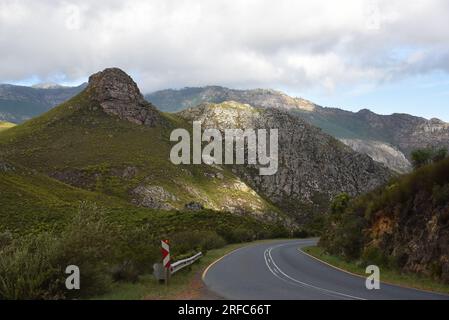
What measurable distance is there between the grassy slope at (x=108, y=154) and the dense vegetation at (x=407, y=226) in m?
68.1

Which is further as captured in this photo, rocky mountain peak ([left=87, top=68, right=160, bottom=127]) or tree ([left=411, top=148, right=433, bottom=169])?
rocky mountain peak ([left=87, top=68, right=160, bottom=127])

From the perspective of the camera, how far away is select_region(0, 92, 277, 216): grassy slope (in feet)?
320

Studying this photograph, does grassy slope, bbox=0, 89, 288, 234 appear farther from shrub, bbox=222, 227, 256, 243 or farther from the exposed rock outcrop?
shrub, bbox=222, 227, 256, 243

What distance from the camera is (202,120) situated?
158375 mm

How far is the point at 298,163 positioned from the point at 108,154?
6273 centimetres

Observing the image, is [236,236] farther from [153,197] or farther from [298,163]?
[298,163]

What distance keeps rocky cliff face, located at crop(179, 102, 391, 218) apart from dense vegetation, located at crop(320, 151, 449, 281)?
334ft

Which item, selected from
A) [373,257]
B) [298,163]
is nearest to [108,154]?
[298,163]

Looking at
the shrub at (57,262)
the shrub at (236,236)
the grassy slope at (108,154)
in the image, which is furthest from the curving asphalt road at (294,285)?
→ the grassy slope at (108,154)

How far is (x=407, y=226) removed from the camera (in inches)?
840

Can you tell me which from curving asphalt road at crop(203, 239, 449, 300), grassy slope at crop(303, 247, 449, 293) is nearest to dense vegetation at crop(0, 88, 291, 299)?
curving asphalt road at crop(203, 239, 449, 300)

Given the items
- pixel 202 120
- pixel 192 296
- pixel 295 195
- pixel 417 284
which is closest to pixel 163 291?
pixel 192 296

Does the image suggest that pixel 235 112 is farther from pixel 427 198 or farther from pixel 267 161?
pixel 427 198

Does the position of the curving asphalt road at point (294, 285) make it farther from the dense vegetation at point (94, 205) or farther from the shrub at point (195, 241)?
the shrub at point (195, 241)
